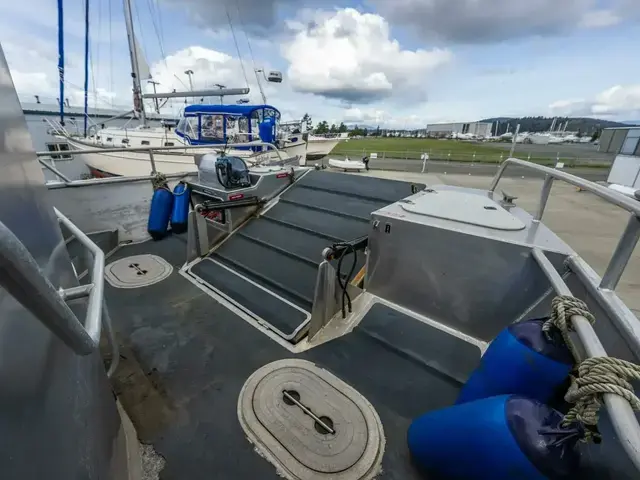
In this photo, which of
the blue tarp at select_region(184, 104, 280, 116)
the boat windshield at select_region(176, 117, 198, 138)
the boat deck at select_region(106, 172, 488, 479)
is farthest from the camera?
the boat windshield at select_region(176, 117, 198, 138)

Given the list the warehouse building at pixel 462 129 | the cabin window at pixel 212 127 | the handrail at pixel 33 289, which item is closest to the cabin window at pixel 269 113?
the cabin window at pixel 212 127

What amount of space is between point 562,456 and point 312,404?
139 centimetres

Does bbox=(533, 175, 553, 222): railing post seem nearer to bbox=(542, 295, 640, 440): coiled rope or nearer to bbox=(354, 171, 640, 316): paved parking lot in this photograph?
bbox=(542, 295, 640, 440): coiled rope

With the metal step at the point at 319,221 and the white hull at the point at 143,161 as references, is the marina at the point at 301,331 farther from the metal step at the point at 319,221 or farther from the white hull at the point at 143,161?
the white hull at the point at 143,161

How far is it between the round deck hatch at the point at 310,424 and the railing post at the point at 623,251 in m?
1.48

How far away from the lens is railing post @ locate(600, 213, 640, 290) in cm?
126

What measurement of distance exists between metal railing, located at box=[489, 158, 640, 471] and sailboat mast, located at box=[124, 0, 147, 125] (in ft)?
36.8

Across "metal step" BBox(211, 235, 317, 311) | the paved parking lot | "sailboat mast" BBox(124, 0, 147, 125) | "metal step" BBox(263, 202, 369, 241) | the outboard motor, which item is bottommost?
the paved parking lot

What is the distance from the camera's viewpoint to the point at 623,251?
1319mm

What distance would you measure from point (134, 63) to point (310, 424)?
1118 cm

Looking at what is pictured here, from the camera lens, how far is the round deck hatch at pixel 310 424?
1.72m

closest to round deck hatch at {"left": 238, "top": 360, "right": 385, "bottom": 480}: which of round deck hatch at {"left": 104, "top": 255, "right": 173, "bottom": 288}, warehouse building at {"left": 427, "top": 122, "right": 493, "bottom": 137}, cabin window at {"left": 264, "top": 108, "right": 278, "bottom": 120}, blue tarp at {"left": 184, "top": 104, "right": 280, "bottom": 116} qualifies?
round deck hatch at {"left": 104, "top": 255, "right": 173, "bottom": 288}

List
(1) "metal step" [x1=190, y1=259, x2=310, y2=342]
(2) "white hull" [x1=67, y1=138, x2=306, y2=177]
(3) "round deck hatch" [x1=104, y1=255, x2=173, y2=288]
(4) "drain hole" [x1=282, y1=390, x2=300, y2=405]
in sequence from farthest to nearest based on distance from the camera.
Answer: (2) "white hull" [x1=67, y1=138, x2=306, y2=177]
(3) "round deck hatch" [x1=104, y1=255, x2=173, y2=288]
(1) "metal step" [x1=190, y1=259, x2=310, y2=342]
(4) "drain hole" [x1=282, y1=390, x2=300, y2=405]

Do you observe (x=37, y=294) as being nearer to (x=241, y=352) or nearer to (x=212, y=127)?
(x=241, y=352)
